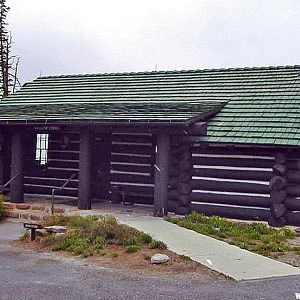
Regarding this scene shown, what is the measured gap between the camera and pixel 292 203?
48.1 ft

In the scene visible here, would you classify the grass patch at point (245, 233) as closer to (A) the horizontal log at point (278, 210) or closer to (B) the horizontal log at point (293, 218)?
(A) the horizontal log at point (278, 210)

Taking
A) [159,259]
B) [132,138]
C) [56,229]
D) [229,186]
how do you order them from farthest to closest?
[132,138] < [229,186] < [56,229] < [159,259]

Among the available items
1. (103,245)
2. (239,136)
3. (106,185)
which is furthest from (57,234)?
(106,185)

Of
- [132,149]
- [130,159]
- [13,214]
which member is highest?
[132,149]

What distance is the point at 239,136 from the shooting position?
15062mm

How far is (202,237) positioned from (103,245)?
2.21 metres

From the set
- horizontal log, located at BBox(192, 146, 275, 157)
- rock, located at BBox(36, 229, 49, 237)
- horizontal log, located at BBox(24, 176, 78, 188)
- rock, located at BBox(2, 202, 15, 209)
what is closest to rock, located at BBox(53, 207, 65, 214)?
rock, located at BBox(2, 202, 15, 209)

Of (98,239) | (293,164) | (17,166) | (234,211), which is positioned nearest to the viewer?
(98,239)

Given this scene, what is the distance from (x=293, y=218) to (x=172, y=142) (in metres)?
3.72

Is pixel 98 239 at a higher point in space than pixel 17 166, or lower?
lower

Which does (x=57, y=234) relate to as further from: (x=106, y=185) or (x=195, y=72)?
(x=195, y=72)

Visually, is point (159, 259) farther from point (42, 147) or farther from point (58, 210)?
point (42, 147)

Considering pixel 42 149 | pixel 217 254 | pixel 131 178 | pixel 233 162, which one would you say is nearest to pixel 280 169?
pixel 233 162

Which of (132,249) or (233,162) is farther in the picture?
(233,162)
